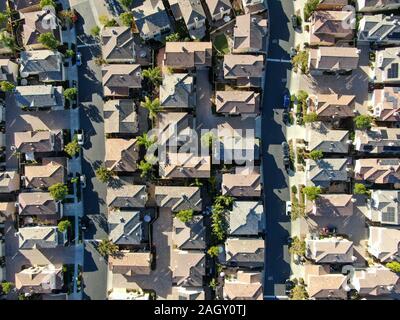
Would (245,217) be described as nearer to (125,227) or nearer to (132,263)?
(125,227)

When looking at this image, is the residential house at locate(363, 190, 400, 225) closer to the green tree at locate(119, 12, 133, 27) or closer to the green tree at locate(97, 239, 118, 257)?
the green tree at locate(97, 239, 118, 257)

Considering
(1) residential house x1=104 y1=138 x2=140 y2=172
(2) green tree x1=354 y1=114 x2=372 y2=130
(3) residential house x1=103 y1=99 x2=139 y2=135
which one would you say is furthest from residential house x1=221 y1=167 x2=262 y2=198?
(2) green tree x1=354 y1=114 x2=372 y2=130

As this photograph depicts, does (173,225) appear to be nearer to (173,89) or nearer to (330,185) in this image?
(173,89)

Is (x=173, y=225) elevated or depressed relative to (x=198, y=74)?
depressed

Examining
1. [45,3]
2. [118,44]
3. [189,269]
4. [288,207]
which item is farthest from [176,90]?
[189,269]

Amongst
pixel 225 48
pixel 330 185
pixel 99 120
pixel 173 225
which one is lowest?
pixel 173 225
